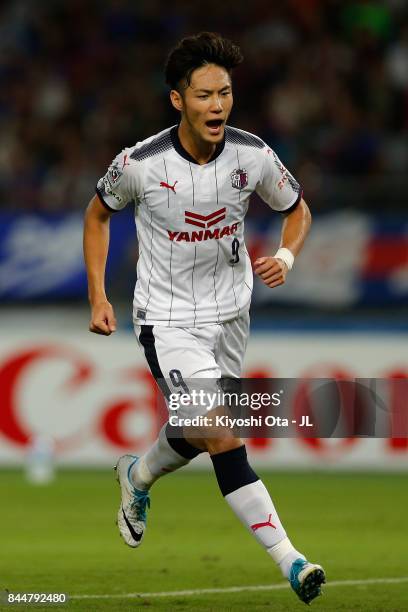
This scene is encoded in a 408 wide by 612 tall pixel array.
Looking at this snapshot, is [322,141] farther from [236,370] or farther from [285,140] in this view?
[236,370]

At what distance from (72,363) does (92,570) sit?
5723mm

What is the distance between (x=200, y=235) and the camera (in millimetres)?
6395

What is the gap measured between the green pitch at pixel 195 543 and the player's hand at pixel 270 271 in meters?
1.53

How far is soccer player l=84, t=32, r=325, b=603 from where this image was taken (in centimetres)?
617

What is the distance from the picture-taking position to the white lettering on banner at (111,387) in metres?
13.1

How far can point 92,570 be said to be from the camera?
7.64 meters

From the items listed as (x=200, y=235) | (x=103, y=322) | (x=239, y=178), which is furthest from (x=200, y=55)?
(x=103, y=322)

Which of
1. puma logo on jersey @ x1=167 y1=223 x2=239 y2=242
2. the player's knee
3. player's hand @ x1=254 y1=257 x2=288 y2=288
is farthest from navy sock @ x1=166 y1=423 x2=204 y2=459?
player's hand @ x1=254 y1=257 x2=288 y2=288

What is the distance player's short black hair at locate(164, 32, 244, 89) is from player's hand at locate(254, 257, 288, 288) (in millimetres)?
891

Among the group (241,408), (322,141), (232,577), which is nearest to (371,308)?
(322,141)

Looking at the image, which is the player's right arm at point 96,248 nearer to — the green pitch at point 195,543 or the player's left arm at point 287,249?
the player's left arm at point 287,249

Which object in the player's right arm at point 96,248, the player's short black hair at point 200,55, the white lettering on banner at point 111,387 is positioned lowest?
the white lettering on banner at point 111,387

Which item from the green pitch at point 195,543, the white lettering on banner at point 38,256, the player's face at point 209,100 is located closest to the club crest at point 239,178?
the player's face at point 209,100

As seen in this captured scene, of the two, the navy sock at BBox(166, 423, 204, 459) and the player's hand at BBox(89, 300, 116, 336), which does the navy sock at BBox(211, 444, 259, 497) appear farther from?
the player's hand at BBox(89, 300, 116, 336)
